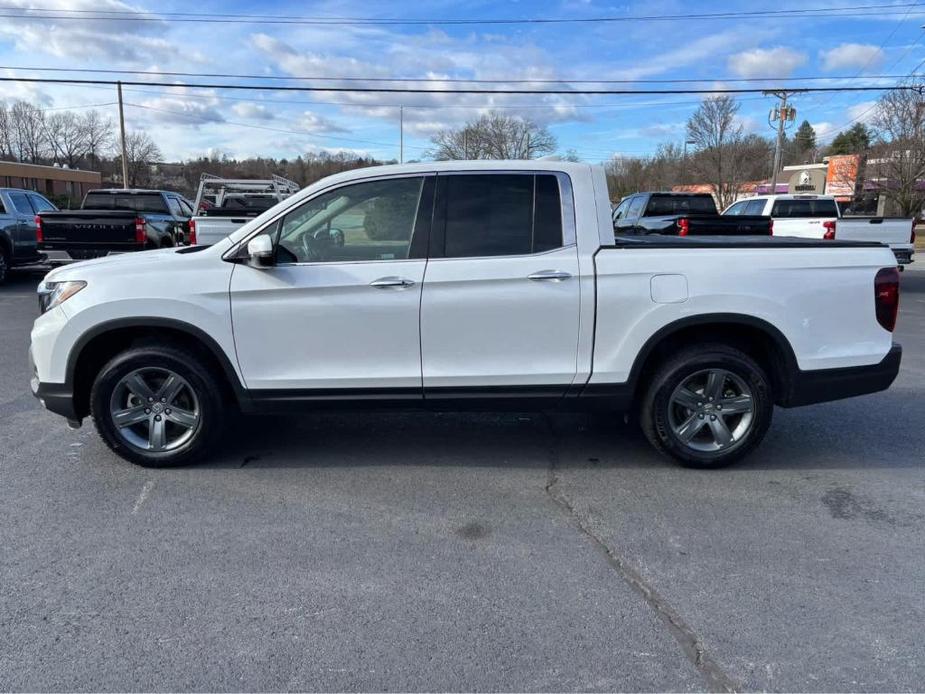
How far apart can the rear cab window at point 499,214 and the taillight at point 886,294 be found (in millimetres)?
2061

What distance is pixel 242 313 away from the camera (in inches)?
171

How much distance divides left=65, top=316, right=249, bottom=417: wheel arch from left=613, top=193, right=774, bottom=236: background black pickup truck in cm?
833

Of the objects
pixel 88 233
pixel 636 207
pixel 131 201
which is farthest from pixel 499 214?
pixel 131 201

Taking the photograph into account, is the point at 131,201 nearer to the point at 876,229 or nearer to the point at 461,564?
the point at 461,564

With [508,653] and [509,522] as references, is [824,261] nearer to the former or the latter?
[509,522]

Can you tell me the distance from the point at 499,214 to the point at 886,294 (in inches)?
99.8

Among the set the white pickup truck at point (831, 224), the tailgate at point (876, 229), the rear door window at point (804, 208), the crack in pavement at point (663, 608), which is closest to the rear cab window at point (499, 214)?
the crack in pavement at point (663, 608)

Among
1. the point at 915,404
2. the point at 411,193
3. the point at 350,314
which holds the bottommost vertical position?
the point at 915,404

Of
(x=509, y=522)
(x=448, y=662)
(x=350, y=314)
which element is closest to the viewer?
(x=448, y=662)

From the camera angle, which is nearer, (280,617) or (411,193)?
(280,617)

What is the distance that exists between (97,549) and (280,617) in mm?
1230

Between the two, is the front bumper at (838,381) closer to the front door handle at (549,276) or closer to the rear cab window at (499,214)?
the front door handle at (549,276)

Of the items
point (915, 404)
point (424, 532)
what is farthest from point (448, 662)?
point (915, 404)

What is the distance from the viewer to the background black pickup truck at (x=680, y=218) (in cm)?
1199
